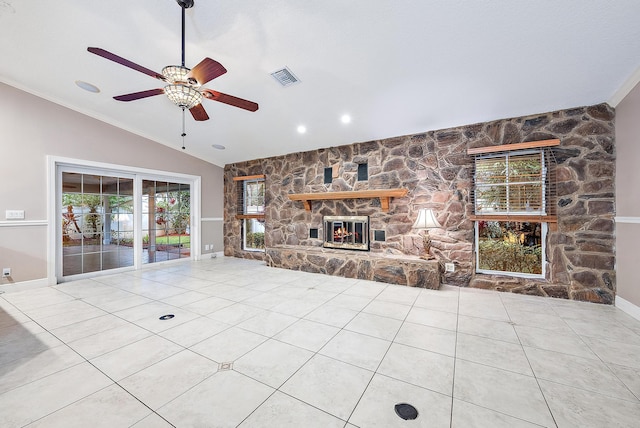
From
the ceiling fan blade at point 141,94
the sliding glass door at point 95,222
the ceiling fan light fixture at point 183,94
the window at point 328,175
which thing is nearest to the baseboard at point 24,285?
the sliding glass door at point 95,222

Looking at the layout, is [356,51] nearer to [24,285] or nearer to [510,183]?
[510,183]

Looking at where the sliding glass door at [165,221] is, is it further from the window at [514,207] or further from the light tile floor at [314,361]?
the window at [514,207]

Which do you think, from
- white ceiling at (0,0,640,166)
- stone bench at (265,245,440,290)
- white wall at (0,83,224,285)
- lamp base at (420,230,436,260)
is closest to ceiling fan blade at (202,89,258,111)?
white ceiling at (0,0,640,166)

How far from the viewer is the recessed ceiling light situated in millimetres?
3631

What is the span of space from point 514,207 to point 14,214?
7.48 meters

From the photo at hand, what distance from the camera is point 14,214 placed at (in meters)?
3.81

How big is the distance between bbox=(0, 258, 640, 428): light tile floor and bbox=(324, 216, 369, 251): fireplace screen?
1653 mm

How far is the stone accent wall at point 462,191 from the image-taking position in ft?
10.9

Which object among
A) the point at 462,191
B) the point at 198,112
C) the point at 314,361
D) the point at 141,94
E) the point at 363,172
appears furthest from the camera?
the point at 363,172

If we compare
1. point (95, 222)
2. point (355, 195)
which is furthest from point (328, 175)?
point (95, 222)

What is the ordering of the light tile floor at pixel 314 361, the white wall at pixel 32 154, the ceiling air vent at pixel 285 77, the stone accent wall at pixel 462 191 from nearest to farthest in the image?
1. the light tile floor at pixel 314 361
2. the ceiling air vent at pixel 285 77
3. the stone accent wall at pixel 462 191
4. the white wall at pixel 32 154

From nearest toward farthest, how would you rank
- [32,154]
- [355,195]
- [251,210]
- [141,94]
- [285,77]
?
[141,94]
[285,77]
[32,154]
[355,195]
[251,210]

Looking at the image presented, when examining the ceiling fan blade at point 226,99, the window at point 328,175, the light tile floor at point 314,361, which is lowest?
the light tile floor at point 314,361

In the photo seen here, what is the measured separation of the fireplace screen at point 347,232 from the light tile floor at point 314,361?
165 cm
